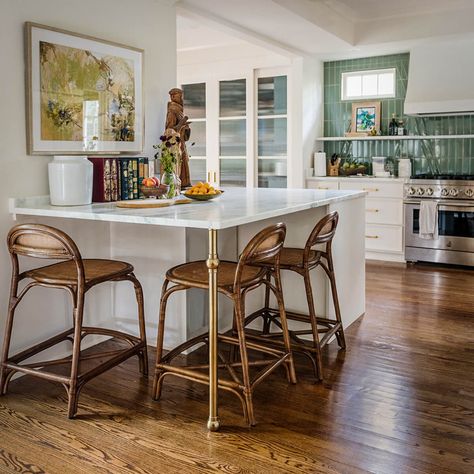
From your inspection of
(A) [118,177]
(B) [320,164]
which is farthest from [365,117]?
(A) [118,177]

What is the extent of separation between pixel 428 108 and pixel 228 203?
3535 millimetres

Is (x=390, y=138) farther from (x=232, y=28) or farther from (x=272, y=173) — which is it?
(x=232, y=28)

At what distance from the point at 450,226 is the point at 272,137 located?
2149mm

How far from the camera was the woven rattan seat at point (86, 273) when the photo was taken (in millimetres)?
2523

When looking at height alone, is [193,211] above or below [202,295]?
above

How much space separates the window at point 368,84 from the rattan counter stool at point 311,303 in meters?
3.65

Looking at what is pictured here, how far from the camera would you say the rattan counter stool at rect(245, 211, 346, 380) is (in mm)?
2924

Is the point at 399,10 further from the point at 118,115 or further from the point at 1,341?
the point at 1,341

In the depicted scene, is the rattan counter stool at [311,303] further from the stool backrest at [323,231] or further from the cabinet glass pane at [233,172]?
the cabinet glass pane at [233,172]

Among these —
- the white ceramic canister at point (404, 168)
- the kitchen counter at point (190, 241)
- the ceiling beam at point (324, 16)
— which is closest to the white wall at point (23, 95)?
the kitchen counter at point (190, 241)

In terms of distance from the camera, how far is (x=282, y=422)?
2416mm

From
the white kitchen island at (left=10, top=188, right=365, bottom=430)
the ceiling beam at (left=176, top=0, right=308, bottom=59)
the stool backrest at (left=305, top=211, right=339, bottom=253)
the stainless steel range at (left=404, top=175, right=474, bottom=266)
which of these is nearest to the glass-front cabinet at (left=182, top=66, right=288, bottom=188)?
the ceiling beam at (left=176, top=0, right=308, bottom=59)

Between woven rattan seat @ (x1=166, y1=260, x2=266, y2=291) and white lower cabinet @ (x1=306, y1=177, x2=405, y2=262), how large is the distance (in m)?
3.52

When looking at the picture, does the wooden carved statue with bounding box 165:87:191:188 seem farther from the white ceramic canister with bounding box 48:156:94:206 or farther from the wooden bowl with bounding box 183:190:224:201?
the white ceramic canister with bounding box 48:156:94:206
